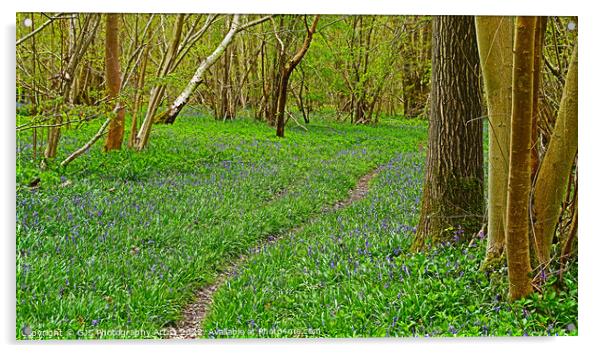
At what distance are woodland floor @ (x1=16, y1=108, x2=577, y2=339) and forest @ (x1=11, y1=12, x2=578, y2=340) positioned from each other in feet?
0.05

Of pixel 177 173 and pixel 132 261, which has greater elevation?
pixel 177 173

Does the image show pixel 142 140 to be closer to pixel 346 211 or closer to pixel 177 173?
pixel 177 173

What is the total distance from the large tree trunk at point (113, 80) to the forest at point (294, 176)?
14 millimetres

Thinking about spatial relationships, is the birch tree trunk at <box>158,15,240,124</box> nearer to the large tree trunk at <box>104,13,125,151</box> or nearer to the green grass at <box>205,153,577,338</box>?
the large tree trunk at <box>104,13,125,151</box>

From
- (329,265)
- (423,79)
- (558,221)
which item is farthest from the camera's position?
(423,79)

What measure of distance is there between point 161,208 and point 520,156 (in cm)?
273

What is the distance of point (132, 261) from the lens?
4828 mm

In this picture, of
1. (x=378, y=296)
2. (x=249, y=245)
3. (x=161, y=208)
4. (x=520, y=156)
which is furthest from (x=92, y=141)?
(x=520, y=156)

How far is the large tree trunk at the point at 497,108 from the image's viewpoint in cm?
452

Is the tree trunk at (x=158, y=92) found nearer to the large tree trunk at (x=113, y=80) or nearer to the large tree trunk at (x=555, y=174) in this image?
the large tree trunk at (x=113, y=80)

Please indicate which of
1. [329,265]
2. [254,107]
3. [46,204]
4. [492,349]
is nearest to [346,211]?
[329,265]

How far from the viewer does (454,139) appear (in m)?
5.07

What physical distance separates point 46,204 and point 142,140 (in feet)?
3.21

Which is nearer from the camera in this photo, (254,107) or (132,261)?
(132,261)
